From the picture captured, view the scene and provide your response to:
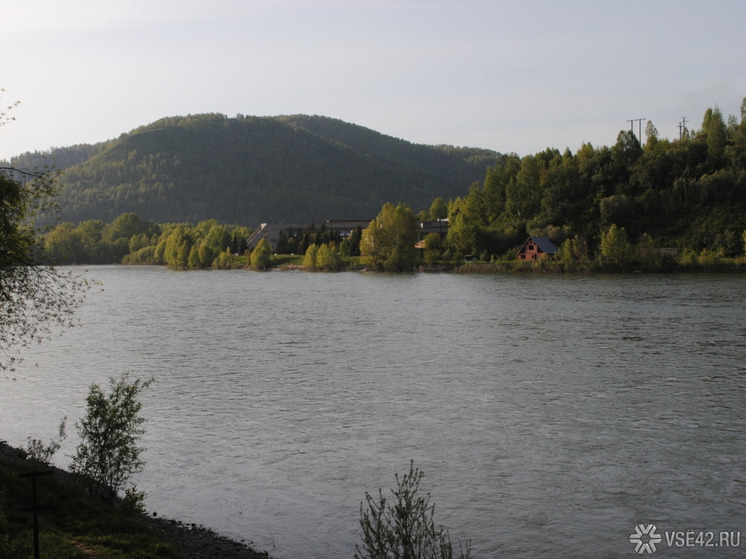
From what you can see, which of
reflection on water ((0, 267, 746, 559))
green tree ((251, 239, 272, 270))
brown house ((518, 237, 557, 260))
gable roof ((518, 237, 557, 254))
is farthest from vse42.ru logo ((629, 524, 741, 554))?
green tree ((251, 239, 272, 270))

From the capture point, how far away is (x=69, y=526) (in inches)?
455

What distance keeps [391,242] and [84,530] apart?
348ft

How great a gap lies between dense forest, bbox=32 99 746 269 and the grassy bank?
8858cm

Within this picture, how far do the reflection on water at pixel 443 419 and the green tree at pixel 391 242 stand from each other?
68074 mm

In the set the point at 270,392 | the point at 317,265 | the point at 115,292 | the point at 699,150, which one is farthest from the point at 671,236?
the point at 270,392

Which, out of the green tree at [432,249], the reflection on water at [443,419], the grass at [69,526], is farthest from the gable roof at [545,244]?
the grass at [69,526]

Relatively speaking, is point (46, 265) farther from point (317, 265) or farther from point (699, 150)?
point (699, 150)

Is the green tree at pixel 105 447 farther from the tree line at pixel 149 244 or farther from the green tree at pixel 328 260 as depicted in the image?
the tree line at pixel 149 244

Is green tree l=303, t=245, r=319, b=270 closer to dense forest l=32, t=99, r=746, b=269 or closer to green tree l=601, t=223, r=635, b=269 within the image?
dense forest l=32, t=99, r=746, b=269

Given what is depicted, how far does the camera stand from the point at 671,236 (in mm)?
107000

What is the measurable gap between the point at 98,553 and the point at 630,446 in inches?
525

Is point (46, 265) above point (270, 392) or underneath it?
above

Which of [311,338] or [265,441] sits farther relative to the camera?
[311,338]

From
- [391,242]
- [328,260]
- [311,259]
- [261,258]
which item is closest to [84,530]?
[391,242]
